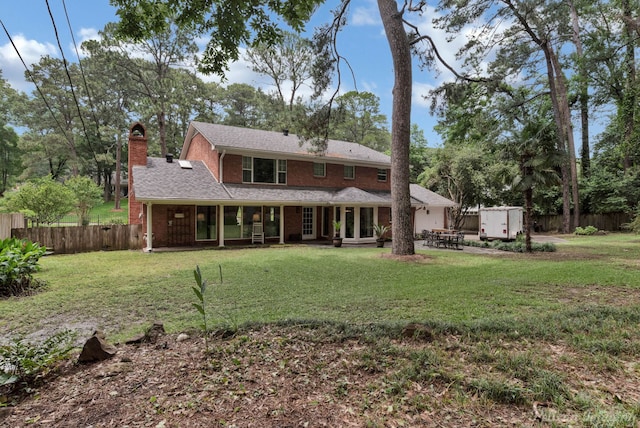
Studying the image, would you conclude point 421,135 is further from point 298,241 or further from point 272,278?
point 272,278

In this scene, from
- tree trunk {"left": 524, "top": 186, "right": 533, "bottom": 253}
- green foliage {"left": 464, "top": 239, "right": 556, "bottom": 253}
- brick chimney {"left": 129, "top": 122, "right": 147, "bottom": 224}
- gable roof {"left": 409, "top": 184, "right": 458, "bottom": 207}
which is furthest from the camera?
gable roof {"left": 409, "top": 184, "right": 458, "bottom": 207}

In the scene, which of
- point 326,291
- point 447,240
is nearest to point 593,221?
point 447,240

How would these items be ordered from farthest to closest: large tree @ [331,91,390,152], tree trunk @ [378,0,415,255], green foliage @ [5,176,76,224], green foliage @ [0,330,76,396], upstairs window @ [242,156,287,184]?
large tree @ [331,91,390,152] → upstairs window @ [242,156,287,184] → green foliage @ [5,176,76,224] → tree trunk @ [378,0,415,255] → green foliage @ [0,330,76,396]

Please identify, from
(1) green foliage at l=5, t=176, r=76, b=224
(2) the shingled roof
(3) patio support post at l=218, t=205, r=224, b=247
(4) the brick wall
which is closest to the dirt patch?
(2) the shingled roof

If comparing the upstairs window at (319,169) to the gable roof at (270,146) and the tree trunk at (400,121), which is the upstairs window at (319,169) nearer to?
the gable roof at (270,146)

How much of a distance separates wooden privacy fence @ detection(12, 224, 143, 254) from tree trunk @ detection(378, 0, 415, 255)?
1164 cm

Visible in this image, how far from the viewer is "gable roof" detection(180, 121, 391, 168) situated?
17141 mm

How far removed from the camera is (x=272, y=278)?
26.9 feet

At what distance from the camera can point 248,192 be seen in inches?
663

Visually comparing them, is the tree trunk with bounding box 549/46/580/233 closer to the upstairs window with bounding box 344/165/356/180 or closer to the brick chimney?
the upstairs window with bounding box 344/165/356/180

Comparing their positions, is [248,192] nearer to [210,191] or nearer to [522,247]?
[210,191]

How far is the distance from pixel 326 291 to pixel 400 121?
26.0 ft

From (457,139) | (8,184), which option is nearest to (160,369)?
(457,139)

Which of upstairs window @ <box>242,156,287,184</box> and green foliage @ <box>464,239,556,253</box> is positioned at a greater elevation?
upstairs window @ <box>242,156,287,184</box>
